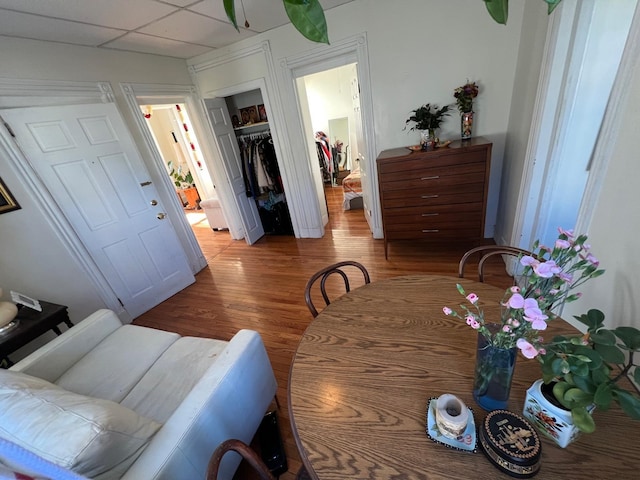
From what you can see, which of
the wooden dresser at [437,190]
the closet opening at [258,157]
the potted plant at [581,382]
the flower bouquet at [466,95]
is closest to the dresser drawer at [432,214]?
the wooden dresser at [437,190]

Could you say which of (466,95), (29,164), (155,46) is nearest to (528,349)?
(466,95)

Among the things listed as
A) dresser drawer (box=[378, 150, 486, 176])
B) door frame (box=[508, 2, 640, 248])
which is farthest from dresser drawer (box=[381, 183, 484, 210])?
door frame (box=[508, 2, 640, 248])

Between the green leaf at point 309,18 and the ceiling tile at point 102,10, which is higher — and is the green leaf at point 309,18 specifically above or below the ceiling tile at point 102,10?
below

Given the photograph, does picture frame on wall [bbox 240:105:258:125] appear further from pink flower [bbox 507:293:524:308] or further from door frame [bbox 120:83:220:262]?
pink flower [bbox 507:293:524:308]

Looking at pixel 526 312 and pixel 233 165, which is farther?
pixel 233 165

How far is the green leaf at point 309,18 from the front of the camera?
555mm

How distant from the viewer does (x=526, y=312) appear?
0.48 m

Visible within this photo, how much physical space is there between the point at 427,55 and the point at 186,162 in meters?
5.65

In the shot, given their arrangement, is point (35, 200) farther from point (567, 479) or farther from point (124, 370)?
point (567, 479)

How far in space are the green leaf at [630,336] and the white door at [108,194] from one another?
3.22 meters

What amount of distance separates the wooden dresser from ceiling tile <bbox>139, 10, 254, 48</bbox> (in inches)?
77.4

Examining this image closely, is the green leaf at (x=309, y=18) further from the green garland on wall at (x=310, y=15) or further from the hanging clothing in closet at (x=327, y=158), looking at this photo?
the hanging clothing in closet at (x=327, y=158)

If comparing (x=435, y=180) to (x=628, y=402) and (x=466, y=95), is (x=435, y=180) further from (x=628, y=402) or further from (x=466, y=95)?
(x=628, y=402)

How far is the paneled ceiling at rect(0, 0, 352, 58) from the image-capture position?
166 centimetres
